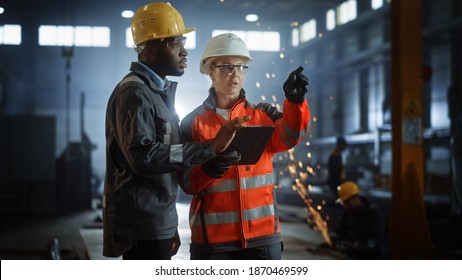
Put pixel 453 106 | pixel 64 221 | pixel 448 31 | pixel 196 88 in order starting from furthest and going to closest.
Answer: pixel 448 31
pixel 64 221
pixel 453 106
pixel 196 88

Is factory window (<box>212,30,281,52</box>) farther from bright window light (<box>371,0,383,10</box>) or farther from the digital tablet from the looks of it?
bright window light (<box>371,0,383,10</box>)

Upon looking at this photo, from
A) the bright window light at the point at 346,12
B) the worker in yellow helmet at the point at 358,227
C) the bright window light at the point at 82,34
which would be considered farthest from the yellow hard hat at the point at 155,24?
the bright window light at the point at 346,12

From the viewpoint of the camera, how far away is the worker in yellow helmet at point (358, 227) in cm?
470

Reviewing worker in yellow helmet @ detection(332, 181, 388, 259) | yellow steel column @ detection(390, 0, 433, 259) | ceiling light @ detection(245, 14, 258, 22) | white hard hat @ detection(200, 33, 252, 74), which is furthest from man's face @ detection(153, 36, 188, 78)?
yellow steel column @ detection(390, 0, 433, 259)

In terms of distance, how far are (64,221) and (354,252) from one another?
4502 mm

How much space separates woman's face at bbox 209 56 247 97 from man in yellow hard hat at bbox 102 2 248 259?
138 millimetres

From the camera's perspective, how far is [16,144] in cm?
998

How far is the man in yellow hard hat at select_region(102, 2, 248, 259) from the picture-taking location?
184cm

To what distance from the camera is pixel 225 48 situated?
6.86 ft

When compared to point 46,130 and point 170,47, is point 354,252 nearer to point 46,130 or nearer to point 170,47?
point 170,47

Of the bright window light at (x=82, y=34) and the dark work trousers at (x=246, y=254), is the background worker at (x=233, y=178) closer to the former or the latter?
the dark work trousers at (x=246, y=254)

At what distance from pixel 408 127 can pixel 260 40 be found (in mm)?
3322

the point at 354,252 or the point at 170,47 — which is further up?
the point at 170,47
